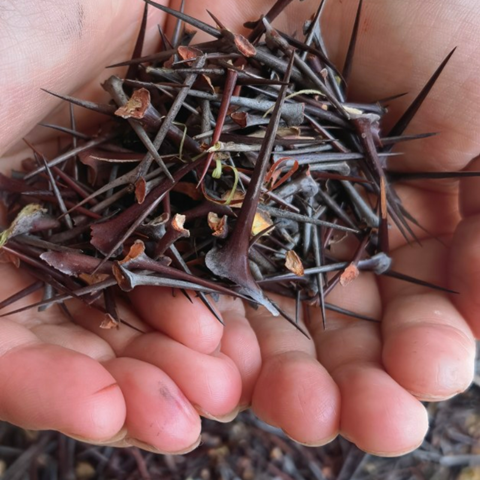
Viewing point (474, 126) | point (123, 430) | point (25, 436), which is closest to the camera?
point (123, 430)

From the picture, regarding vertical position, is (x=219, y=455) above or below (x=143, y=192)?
below

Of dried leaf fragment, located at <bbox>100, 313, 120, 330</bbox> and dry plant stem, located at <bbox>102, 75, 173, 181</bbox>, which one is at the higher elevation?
dry plant stem, located at <bbox>102, 75, 173, 181</bbox>

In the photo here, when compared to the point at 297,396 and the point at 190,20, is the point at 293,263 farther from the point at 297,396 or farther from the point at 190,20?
the point at 190,20

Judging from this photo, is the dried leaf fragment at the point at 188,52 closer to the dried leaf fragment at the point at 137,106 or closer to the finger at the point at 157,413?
the dried leaf fragment at the point at 137,106

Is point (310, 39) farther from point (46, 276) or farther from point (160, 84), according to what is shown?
point (46, 276)

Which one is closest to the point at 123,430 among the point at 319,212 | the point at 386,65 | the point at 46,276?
the point at 46,276

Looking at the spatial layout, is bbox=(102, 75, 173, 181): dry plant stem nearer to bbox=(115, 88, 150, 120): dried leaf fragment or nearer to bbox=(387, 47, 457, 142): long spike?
bbox=(115, 88, 150, 120): dried leaf fragment

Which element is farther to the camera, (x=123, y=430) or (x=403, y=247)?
(x=403, y=247)

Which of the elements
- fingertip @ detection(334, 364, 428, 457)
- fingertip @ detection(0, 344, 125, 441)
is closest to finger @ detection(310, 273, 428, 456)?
fingertip @ detection(334, 364, 428, 457)
